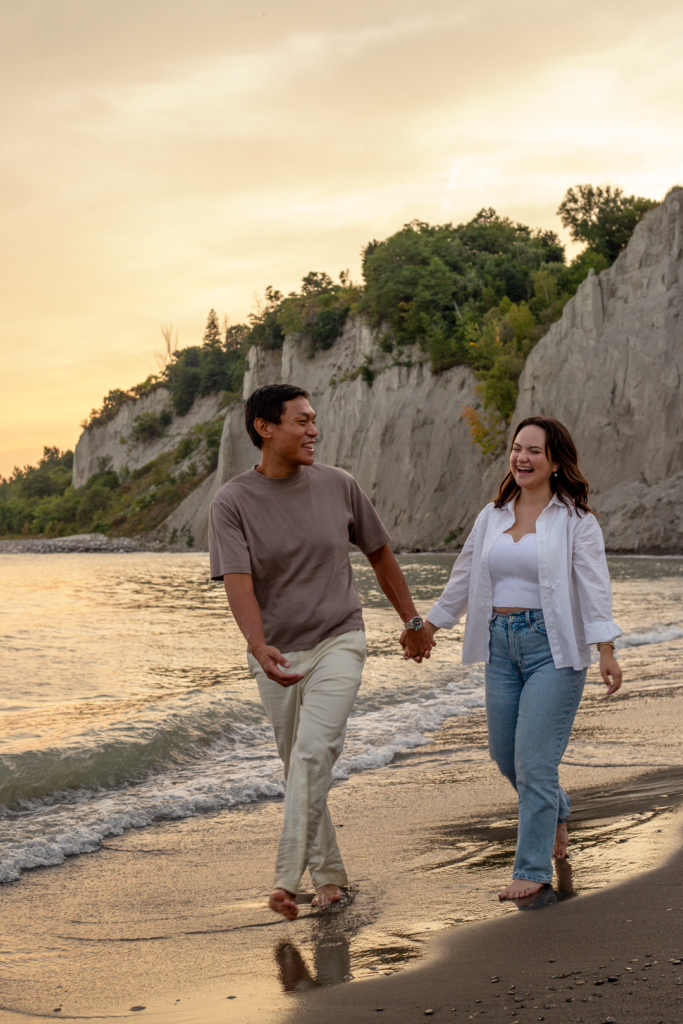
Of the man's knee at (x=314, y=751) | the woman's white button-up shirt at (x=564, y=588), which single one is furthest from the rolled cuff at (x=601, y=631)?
the man's knee at (x=314, y=751)

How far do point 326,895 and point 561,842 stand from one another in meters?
0.97

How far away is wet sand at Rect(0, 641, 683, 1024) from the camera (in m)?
2.37

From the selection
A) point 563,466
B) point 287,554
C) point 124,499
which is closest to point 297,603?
point 287,554

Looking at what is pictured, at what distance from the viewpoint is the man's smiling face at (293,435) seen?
11.9 ft

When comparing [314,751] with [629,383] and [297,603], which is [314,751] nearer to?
[297,603]

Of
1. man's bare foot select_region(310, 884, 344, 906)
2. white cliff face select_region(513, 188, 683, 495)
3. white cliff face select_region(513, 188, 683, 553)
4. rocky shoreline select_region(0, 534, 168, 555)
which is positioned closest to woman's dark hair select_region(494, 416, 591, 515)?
man's bare foot select_region(310, 884, 344, 906)

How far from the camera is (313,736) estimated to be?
11.3 ft

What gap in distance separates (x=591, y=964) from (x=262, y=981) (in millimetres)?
962

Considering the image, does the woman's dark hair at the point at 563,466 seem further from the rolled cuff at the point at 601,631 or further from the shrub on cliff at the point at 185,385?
the shrub on cliff at the point at 185,385

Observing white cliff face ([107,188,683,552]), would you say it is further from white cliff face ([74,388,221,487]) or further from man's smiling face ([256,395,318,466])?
white cliff face ([74,388,221,487])

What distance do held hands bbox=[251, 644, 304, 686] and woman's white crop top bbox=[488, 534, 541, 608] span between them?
34.7 inches

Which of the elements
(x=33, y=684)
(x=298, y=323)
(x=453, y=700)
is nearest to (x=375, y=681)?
(x=453, y=700)

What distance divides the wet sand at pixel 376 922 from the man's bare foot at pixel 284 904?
5 centimetres

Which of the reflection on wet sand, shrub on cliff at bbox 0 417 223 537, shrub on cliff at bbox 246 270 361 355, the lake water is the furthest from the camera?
shrub on cliff at bbox 0 417 223 537
